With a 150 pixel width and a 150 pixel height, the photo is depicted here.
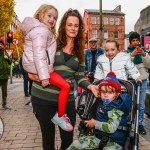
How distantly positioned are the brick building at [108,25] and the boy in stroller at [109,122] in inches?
2521

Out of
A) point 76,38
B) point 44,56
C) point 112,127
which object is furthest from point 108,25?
point 44,56

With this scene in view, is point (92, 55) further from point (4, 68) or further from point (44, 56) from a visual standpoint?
point (44, 56)

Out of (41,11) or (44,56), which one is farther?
(41,11)

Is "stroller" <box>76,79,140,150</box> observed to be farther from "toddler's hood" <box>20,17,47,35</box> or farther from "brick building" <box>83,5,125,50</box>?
"brick building" <box>83,5,125,50</box>

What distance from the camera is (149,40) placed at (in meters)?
10.1

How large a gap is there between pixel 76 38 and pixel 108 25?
223 ft

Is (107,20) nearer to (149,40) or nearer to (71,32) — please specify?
(149,40)

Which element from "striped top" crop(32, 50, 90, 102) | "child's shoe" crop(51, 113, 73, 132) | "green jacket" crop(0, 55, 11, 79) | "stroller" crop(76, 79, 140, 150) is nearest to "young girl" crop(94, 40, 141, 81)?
"stroller" crop(76, 79, 140, 150)

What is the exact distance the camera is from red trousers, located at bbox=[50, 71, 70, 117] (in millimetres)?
2873

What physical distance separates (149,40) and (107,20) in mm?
61987

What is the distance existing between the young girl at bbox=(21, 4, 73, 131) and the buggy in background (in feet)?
0.88

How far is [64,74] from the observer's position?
3.03 metres

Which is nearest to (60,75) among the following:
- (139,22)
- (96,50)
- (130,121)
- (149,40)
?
(130,121)

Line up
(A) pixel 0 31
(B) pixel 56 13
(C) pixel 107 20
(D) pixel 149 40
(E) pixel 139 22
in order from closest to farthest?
(B) pixel 56 13 → (D) pixel 149 40 → (E) pixel 139 22 → (A) pixel 0 31 → (C) pixel 107 20
